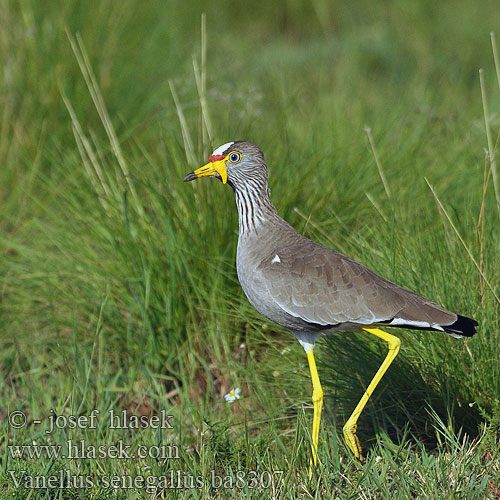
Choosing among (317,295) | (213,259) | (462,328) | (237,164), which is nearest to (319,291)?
(317,295)

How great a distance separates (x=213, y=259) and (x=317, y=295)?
1208 mm

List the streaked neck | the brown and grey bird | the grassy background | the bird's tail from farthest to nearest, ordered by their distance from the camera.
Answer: the streaked neck → the grassy background → the brown and grey bird → the bird's tail

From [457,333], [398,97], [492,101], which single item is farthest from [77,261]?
[492,101]

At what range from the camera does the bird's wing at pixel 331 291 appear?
3.13 m

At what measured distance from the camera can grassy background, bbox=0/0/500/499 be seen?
3389mm

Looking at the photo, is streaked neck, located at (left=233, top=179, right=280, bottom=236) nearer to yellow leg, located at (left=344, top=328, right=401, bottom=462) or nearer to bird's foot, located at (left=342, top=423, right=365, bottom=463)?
yellow leg, located at (left=344, top=328, right=401, bottom=462)

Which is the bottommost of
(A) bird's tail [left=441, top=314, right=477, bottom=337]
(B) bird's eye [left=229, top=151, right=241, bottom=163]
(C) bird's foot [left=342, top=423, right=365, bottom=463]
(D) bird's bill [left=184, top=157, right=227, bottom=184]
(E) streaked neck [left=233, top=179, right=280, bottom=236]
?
(C) bird's foot [left=342, top=423, right=365, bottom=463]

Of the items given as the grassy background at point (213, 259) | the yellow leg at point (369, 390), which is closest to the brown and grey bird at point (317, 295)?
the yellow leg at point (369, 390)

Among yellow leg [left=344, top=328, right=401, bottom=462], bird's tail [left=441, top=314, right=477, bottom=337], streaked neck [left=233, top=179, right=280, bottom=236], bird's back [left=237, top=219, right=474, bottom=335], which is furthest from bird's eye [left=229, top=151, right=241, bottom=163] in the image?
bird's tail [left=441, top=314, right=477, bottom=337]

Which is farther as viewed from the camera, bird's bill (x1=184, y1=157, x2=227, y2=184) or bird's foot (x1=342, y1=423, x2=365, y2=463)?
bird's bill (x1=184, y1=157, x2=227, y2=184)

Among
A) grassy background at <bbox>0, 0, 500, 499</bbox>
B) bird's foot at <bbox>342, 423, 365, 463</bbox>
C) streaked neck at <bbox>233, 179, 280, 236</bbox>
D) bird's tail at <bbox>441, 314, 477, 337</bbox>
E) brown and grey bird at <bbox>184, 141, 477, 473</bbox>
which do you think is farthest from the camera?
streaked neck at <bbox>233, 179, 280, 236</bbox>

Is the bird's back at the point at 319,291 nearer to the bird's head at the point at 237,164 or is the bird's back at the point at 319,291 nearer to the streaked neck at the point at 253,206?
the streaked neck at the point at 253,206

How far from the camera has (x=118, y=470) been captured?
340 cm

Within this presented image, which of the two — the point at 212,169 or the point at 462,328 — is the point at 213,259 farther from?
the point at 462,328
